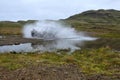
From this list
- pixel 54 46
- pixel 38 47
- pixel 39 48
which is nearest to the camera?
pixel 39 48

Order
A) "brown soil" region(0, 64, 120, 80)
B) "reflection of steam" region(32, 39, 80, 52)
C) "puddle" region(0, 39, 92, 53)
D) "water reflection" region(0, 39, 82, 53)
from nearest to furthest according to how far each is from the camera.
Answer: "brown soil" region(0, 64, 120, 80) < "puddle" region(0, 39, 92, 53) < "water reflection" region(0, 39, 82, 53) < "reflection of steam" region(32, 39, 80, 52)

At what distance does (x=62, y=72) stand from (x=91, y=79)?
306cm

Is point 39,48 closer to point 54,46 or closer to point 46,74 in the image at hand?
point 54,46

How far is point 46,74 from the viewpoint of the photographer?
26.0 meters

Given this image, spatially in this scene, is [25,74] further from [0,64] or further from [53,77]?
[0,64]

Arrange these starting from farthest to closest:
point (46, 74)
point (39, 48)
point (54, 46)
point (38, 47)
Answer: point (54, 46) → point (38, 47) → point (39, 48) → point (46, 74)

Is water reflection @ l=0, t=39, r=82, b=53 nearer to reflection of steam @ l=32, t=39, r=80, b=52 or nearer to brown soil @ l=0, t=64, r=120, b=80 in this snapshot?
reflection of steam @ l=32, t=39, r=80, b=52

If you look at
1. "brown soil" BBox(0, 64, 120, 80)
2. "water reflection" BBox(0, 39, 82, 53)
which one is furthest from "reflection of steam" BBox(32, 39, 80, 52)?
"brown soil" BBox(0, 64, 120, 80)

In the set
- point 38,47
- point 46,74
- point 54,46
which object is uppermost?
point 46,74

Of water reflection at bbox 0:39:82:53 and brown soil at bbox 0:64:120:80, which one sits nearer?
brown soil at bbox 0:64:120:80

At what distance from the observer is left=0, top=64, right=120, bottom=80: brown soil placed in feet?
82.3

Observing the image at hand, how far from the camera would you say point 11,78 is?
24797mm

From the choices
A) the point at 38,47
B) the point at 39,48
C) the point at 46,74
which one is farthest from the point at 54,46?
the point at 46,74

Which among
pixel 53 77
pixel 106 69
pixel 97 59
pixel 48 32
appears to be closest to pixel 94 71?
pixel 106 69
